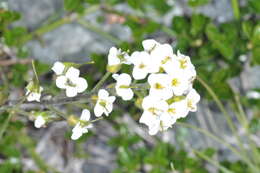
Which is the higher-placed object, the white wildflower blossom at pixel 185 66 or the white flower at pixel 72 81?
the white wildflower blossom at pixel 185 66

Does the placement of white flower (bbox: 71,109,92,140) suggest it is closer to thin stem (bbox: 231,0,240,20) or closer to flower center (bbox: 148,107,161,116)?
flower center (bbox: 148,107,161,116)

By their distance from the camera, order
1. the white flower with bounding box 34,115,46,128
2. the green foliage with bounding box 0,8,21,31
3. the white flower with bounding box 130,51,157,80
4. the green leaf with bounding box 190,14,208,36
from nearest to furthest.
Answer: the white flower with bounding box 130,51,157,80, the white flower with bounding box 34,115,46,128, the green foliage with bounding box 0,8,21,31, the green leaf with bounding box 190,14,208,36

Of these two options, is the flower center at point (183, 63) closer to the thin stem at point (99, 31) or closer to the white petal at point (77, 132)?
the white petal at point (77, 132)

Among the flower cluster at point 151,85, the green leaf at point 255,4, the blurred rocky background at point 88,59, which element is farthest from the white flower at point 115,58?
A: the blurred rocky background at point 88,59

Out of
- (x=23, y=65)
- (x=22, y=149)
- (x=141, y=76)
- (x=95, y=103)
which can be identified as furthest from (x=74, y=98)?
(x=22, y=149)

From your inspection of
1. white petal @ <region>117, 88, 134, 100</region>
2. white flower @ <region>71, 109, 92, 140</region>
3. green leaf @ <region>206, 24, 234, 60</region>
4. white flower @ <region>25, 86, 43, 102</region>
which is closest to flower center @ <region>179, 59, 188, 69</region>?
white petal @ <region>117, 88, 134, 100</region>

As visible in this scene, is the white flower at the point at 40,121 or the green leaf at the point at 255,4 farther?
the green leaf at the point at 255,4
